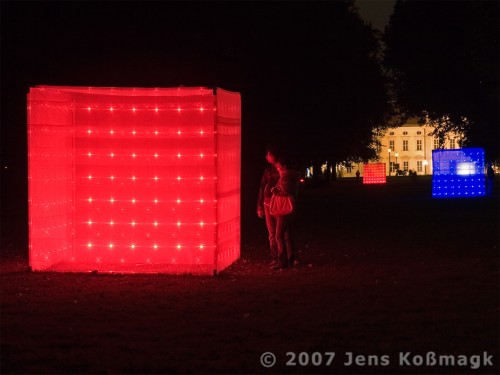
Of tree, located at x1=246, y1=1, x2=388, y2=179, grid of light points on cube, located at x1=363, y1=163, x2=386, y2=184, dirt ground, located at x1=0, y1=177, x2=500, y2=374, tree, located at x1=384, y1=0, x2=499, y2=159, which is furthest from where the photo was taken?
grid of light points on cube, located at x1=363, y1=163, x2=386, y2=184

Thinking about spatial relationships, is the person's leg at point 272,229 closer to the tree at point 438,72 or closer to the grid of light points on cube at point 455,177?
the grid of light points on cube at point 455,177

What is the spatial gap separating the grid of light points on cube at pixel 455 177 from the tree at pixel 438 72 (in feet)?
12.4

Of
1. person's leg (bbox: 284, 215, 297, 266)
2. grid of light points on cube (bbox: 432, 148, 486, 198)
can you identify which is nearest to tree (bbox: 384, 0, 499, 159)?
grid of light points on cube (bbox: 432, 148, 486, 198)

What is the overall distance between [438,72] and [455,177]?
1006cm

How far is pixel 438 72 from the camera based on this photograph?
51.2m

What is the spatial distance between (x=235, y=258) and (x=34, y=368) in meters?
8.60

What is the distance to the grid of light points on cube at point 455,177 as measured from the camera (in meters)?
42.9

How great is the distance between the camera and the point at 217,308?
11031mm

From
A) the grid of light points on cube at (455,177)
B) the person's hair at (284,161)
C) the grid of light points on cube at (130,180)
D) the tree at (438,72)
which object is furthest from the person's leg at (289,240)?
the tree at (438,72)

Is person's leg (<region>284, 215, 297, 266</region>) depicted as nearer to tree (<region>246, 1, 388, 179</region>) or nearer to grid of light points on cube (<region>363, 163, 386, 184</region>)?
tree (<region>246, 1, 388, 179</region>)

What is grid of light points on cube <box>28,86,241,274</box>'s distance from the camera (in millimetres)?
14672

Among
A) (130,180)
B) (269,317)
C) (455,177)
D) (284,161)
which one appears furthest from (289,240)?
(455,177)

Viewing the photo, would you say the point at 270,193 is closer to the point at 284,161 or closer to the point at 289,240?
the point at 284,161

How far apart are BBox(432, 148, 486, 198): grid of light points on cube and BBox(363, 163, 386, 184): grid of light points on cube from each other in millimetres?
34410
